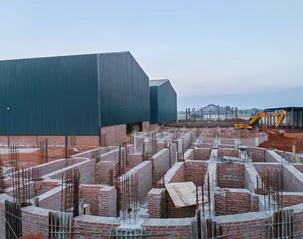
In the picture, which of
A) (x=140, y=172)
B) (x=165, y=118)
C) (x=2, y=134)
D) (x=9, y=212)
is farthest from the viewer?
(x=165, y=118)

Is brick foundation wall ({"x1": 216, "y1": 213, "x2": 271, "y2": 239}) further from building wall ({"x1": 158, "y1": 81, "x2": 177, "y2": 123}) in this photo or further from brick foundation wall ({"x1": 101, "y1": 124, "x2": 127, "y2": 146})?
building wall ({"x1": 158, "y1": 81, "x2": 177, "y2": 123})

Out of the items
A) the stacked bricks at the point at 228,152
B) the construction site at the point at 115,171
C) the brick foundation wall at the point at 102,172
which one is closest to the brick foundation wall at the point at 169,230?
the construction site at the point at 115,171

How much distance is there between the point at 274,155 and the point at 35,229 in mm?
10366

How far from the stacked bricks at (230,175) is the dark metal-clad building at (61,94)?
1137 cm

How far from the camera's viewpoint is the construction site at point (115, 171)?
527cm

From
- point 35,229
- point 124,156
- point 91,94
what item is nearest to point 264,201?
point 35,229

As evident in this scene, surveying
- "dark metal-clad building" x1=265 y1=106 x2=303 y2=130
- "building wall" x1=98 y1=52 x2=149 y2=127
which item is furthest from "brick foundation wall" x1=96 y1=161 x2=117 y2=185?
"dark metal-clad building" x1=265 y1=106 x2=303 y2=130

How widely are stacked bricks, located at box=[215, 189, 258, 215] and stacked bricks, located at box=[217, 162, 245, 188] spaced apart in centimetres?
345

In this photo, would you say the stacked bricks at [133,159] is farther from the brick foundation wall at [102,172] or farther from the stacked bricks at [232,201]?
the stacked bricks at [232,201]

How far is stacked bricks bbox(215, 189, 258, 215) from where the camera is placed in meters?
7.46

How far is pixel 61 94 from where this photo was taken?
2155 centimetres

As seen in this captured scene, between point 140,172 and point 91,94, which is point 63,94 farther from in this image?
point 140,172

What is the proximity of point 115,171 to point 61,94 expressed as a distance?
11.8 m

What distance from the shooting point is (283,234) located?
17.3ft
